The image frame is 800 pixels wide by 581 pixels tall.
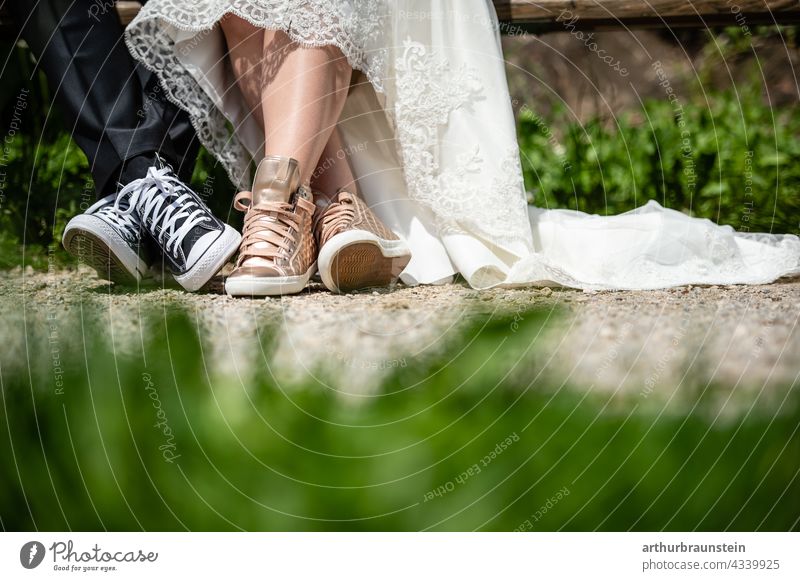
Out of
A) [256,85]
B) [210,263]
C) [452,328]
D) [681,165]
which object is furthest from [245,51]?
[681,165]

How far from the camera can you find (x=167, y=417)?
58 centimetres

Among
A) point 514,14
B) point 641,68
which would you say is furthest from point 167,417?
point 641,68

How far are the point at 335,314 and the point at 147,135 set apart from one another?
1.61 feet

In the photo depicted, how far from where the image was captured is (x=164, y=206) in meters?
1.22

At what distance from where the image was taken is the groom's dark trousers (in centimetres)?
126

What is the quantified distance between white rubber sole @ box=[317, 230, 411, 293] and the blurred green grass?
523 mm

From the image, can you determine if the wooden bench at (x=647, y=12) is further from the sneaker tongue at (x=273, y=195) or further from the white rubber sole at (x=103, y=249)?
the white rubber sole at (x=103, y=249)

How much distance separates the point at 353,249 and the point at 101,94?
506 mm

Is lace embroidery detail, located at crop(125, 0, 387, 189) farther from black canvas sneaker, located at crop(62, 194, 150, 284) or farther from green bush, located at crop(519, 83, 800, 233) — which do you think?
green bush, located at crop(519, 83, 800, 233)

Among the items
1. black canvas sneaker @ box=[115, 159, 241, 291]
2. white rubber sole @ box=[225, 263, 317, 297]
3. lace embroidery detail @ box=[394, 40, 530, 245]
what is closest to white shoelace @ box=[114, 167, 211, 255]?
black canvas sneaker @ box=[115, 159, 241, 291]

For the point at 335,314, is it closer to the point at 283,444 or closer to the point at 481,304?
the point at 481,304

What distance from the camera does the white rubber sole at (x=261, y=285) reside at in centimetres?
111
